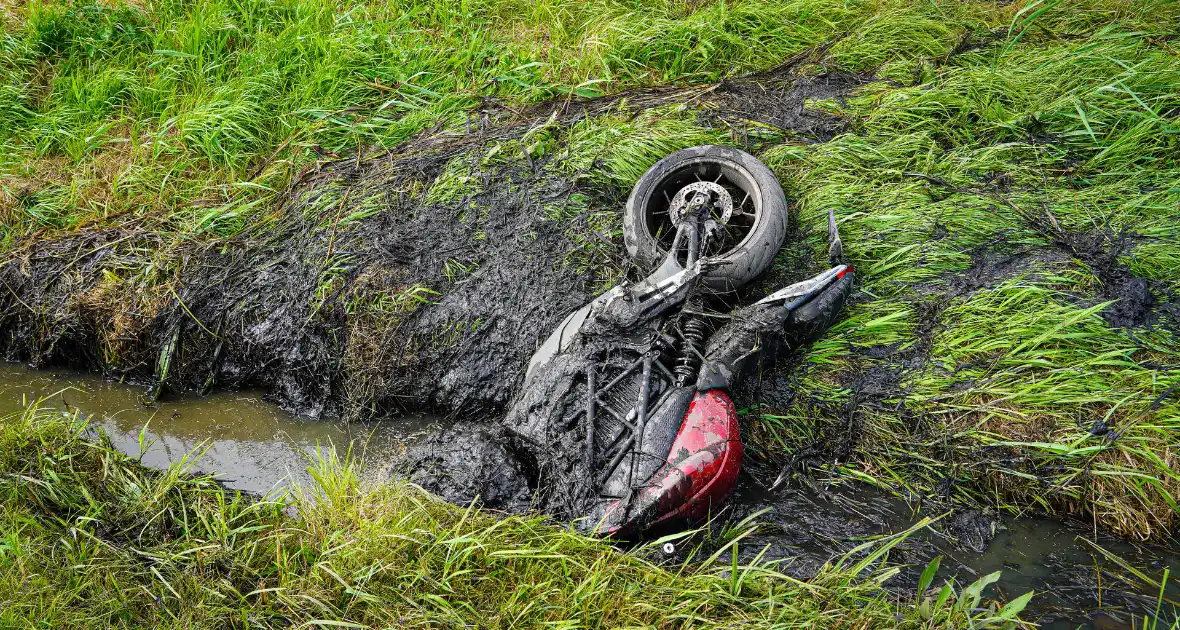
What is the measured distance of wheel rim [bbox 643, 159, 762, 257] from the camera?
4.37m

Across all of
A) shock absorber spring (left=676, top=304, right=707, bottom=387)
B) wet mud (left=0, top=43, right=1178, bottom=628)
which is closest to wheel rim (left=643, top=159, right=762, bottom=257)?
wet mud (left=0, top=43, right=1178, bottom=628)

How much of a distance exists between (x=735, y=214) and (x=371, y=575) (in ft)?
9.16

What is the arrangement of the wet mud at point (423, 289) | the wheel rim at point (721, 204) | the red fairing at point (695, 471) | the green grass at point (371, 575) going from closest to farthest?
the green grass at point (371, 575) → the red fairing at point (695, 471) → the wet mud at point (423, 289) → the wheel rim at point (721, 204)

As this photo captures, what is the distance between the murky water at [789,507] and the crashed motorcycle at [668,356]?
44 centimetres

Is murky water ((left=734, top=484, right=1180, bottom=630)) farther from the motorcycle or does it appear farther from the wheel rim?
the wheel rim

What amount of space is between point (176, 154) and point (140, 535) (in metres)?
3.42

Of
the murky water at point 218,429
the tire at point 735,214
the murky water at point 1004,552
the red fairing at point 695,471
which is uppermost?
the tire at point 735,214

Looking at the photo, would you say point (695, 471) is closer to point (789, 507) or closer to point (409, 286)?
point (789, 507)

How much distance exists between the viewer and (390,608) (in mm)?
2857

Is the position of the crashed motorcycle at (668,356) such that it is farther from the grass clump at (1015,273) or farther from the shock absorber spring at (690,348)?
the grass clump at (1015,273)

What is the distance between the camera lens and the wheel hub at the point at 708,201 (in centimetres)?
439

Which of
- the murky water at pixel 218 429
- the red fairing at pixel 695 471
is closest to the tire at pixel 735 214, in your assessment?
the red fairing at pixel 695 471

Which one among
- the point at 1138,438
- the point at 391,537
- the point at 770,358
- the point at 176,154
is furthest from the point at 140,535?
the point at 1138,438

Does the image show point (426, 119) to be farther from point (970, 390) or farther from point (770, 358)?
point (970, 390)
